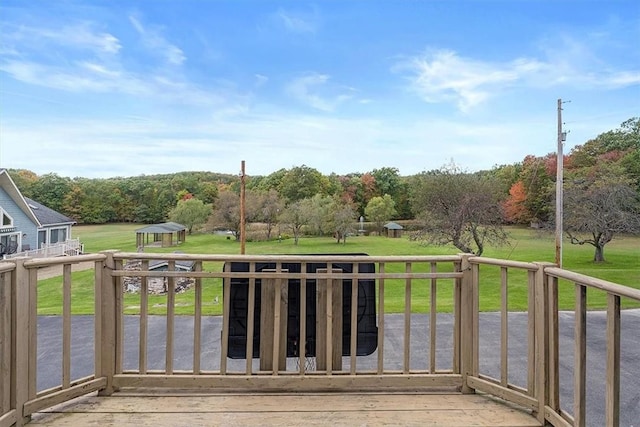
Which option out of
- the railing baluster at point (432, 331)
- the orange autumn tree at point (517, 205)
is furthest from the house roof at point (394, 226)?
the railing baluster at point (432, 331)

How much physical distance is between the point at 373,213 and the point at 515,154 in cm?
464

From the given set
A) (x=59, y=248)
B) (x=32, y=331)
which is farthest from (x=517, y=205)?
(x=59, y=248)

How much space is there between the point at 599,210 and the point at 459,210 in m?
3.90

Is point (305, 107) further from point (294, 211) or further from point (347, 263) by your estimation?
point (347, 263)

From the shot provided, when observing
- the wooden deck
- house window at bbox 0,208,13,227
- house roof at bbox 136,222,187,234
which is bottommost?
the wooden deck

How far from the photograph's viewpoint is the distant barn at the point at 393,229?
1216 centimetres

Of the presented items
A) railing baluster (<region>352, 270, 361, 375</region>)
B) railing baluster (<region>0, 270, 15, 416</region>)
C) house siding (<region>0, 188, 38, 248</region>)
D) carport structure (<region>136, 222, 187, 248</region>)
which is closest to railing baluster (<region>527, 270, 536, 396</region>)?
railing baluster (<region>352, 270, 361, 375</region>)

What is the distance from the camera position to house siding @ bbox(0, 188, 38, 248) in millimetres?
6977

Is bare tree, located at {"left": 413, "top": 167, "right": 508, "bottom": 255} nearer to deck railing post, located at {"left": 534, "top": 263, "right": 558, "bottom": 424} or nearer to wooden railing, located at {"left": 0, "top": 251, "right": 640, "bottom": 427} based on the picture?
wooden railing, located at {"left": 0, "top": 251, "right": 640, "bottom": 427}

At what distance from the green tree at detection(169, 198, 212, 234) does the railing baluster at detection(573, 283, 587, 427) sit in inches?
314

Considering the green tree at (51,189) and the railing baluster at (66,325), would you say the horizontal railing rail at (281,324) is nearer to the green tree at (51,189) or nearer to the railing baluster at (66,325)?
the railing baluster at (66,325)

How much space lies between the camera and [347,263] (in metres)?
1.96

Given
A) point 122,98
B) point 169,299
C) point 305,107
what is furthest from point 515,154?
point 169,299

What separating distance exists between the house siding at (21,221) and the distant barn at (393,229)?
9559 mm
